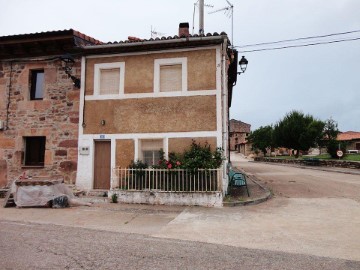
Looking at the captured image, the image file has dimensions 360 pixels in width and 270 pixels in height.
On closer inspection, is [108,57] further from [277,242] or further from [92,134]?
[277,242]

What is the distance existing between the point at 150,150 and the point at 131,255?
6438 mm

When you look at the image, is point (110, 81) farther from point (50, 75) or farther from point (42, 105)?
point (42, 105)

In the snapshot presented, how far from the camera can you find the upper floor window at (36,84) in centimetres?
1234

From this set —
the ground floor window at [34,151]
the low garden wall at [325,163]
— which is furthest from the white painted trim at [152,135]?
the low garden wall at [325,163]

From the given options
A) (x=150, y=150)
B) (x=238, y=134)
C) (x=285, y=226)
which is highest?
(x=238, y=134)

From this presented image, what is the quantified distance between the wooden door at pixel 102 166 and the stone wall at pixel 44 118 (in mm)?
807

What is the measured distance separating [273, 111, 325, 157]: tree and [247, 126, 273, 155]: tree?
7.88 metres

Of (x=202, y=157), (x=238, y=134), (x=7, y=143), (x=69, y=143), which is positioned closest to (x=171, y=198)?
(x=202, y=157)

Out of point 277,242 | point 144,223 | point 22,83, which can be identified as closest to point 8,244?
point 144,223

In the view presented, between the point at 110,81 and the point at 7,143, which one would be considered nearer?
the point at 110,81

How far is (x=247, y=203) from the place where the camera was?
979 cm

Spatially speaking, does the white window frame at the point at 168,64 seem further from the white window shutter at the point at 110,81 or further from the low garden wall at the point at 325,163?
the low garden wall at the point at 325,163

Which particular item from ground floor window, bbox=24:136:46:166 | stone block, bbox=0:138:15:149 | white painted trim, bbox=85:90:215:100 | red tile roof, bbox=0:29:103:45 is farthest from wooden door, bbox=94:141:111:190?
red tile roof, bbox=0:29:103:45

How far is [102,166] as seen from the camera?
11.5 metres
